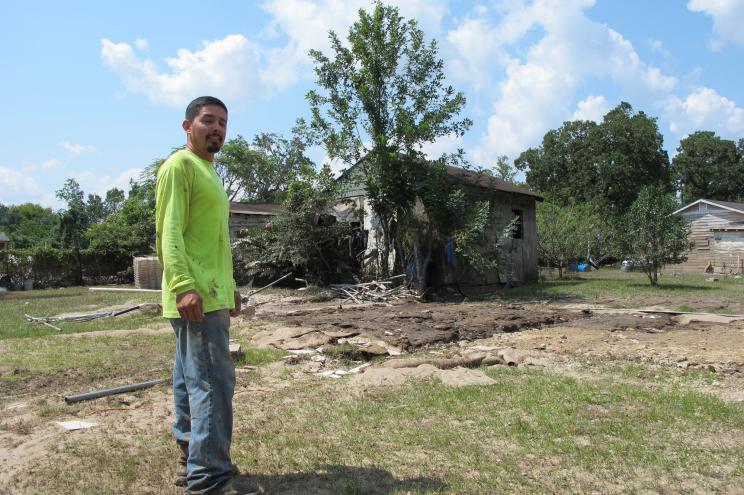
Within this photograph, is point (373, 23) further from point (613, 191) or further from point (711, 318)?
point (613, 191)

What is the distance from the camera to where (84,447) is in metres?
3.69

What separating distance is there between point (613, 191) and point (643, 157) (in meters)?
3.01

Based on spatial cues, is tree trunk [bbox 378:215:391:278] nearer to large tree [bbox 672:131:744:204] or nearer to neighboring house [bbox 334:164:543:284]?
neighboring house [bbox 334:164:543:284]

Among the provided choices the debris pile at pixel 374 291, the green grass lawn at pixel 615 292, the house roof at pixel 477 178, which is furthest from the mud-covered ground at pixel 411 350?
the house roof at pixel 477 178

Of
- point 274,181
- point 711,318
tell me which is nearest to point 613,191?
point 274,181

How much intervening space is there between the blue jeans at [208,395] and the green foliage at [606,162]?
38.9 meters

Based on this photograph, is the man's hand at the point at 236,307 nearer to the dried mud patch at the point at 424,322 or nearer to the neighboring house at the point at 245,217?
the dried mud patch at the point at 424,322

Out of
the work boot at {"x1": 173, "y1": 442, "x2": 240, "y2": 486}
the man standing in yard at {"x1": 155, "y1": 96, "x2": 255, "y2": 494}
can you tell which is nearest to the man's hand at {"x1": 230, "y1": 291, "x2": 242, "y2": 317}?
the man standing in yard at {"x1": 155, "y1": 96, "x2": 255, "y2": 494}

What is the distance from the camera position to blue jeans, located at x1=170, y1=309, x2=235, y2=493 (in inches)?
111

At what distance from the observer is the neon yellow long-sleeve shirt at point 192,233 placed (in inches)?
113

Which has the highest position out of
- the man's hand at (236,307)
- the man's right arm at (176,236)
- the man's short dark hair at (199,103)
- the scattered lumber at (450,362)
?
the man's short dark hair at (199,103)

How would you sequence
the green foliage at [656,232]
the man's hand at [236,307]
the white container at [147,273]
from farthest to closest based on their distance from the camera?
the white container at [147,273] → the green foliage at [656,232] → the man's hand at [236,307]

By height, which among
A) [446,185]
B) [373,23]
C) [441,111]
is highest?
[373,23]

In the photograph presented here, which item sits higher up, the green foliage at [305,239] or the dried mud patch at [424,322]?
the green foliage at [305,239]
